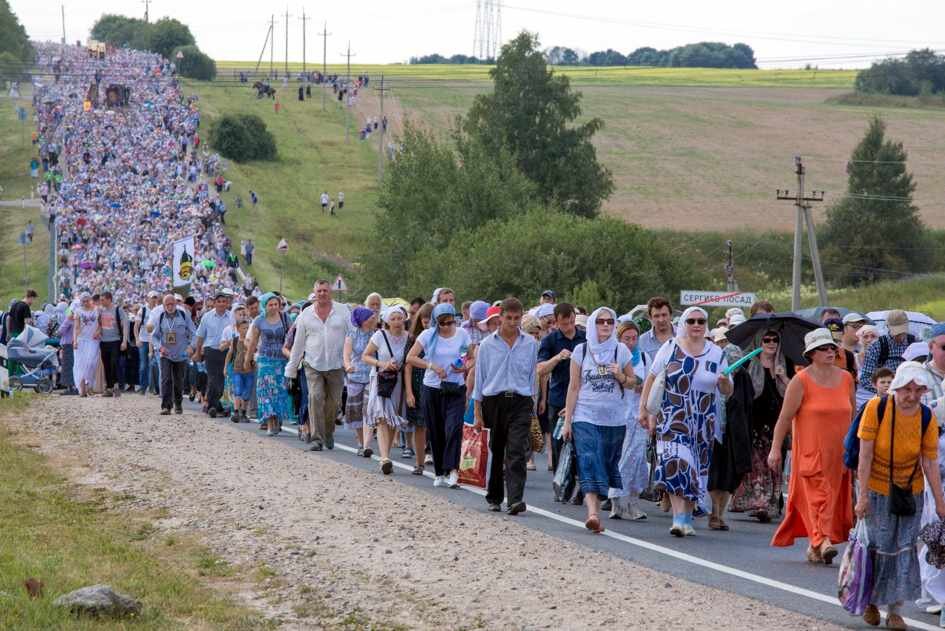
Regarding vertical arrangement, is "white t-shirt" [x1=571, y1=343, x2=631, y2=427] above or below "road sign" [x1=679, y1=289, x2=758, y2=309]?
above

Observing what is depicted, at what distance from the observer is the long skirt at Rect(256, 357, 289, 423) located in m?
22.3

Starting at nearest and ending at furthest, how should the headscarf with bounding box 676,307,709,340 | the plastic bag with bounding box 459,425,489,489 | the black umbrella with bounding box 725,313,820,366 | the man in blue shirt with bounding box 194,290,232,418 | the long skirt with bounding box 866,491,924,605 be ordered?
the long skirt with bounding box 866,491,924,605, the headscarf with bounding box 676,307,709,340, the black umbrella with bounding box 725,313,820,366, the plastic bag with bounding box 459,425,489,489, the man in blue shirt with bounding box 194,290,232,418

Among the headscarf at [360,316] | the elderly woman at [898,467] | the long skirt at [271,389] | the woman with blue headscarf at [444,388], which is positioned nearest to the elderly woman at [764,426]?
the woman with blue headscarf at [444,388]

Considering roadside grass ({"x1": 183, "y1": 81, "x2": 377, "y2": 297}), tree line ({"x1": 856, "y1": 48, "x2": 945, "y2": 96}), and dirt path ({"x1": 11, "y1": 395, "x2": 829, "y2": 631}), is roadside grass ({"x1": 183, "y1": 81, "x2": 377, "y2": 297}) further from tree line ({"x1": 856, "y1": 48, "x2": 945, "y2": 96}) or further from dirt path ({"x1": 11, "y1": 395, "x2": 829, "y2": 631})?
dirt path ({"x1": 11, "y1": 395, "x2": 829, "y2": 631})

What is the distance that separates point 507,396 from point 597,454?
41.0 inches

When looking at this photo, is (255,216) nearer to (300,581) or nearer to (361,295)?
(361,295)

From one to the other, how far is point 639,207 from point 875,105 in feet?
148

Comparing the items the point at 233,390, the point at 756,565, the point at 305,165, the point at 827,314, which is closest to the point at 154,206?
the point at 305,165

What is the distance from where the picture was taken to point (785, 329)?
48.3 ft

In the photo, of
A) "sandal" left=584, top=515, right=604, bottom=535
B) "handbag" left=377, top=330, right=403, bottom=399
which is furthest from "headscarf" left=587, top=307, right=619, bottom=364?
"handbag" left=377, top=330, right=403, bottom=399

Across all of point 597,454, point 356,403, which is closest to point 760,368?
point 597,454

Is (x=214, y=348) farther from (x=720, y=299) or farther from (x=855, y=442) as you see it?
(x=720, y=299)

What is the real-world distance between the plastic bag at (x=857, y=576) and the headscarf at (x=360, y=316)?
10157mm

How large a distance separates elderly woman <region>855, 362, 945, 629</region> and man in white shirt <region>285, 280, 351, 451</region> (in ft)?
33.9
